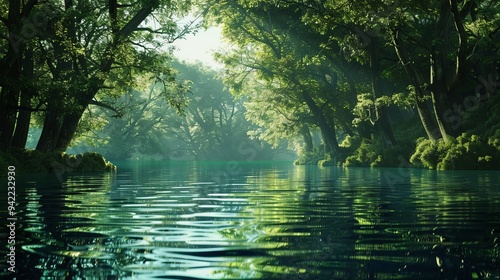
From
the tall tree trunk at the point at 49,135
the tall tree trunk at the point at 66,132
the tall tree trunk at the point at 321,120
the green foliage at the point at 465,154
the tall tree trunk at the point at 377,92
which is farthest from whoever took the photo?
the tall tree trunk at the point at 321,120

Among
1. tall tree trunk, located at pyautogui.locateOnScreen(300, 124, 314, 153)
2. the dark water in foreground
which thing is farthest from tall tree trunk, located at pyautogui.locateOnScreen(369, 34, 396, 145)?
tall tree trunk, located at pyautogui.locateOnScreen(300, 124, 314, 153)

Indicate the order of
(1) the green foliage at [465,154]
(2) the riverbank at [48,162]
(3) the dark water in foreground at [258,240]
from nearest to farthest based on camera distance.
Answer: (3) the dark water in foreground at [258,240] < (2) the riverbank at [48,162] < (1) the green foliage at [465,154]

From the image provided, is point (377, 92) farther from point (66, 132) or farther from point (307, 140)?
point (307, 140)

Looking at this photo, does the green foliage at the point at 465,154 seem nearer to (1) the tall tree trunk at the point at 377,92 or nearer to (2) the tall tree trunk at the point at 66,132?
(1) the tall tree trunk at the point at 377,92

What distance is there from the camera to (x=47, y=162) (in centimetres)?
2969

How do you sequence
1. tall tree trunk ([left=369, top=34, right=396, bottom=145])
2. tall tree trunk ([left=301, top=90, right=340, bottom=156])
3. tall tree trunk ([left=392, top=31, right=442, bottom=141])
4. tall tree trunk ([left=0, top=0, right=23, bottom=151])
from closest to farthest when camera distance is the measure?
tall tree trunk ([left=0, top=0, right=23, bottom=151]), tall tree trunk ([left=392, top=31, right=442, bottom=141]), tall tree trunk ([left=369, top=34, right=396, bottom=145]), tall tree trunk ([left=301, top=90, right=340, bottom=156])

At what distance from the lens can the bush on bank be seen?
28.1 metres

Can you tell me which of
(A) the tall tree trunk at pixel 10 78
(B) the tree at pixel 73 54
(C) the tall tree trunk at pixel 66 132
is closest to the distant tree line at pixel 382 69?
(B) the tree at pixel 73 54

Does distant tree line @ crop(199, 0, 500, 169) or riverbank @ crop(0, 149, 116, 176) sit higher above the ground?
distant tree line @ crop(199, 0, 500, 169)

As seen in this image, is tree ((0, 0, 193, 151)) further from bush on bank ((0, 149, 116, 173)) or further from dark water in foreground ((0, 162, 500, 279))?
dark water in foreground ((0, 162, 500, 279))

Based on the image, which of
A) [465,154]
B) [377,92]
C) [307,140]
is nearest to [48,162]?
[465,154]

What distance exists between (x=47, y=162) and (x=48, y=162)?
3.2 inches

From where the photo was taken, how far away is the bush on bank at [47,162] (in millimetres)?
28081

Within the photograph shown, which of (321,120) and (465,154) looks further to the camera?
(321,120)
